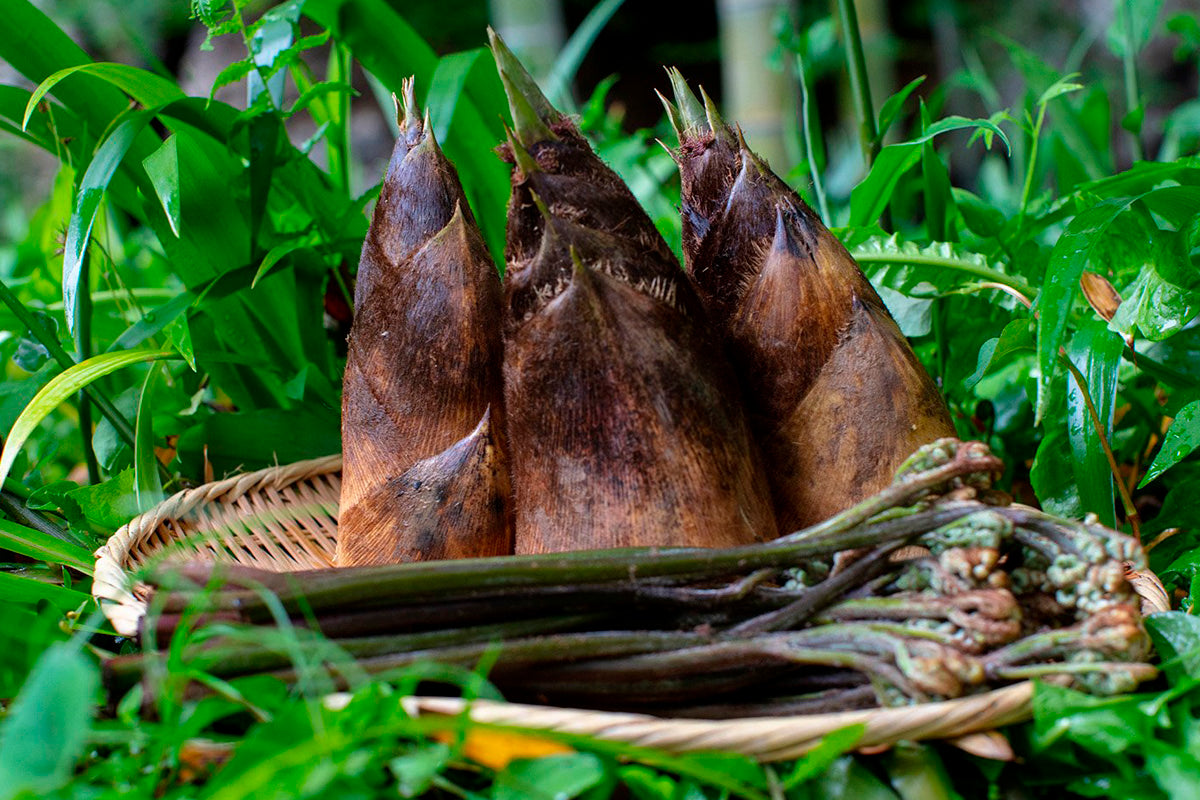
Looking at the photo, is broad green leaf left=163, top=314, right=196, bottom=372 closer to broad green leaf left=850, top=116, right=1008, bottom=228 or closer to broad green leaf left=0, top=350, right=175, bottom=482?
broad green leaf left=0, top=350, right=175, bottom=482

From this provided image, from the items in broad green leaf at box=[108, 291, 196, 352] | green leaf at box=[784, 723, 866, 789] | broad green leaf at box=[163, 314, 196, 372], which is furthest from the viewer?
broad green leaf at box=[108, 291, 196, 352]

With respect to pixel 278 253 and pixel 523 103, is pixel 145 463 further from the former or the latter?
pixel 523 103

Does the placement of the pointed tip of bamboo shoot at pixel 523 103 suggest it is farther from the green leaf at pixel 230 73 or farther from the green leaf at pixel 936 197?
the green leaf at pixel 936 197

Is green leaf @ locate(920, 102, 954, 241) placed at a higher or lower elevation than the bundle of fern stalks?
higher

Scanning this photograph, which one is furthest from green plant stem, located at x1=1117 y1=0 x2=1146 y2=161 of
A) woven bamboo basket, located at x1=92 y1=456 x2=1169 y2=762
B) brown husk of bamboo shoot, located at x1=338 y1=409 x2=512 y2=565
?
brown husk of bamboo shoot, located at x1=338 y1=409 x2=512 y2=565

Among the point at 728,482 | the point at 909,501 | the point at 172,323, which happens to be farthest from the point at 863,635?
the point at 172,323
